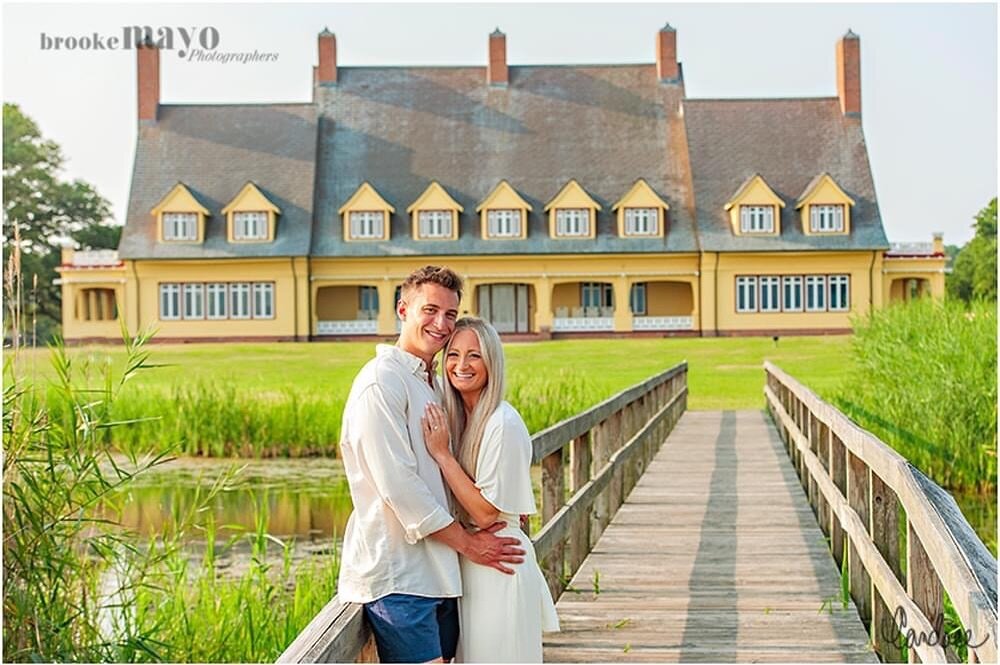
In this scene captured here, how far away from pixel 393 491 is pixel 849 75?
4462cm

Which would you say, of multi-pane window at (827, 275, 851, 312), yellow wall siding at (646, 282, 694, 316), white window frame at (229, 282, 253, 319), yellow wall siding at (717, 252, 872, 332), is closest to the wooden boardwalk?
yellow wall siding at (717, 252, 872, 332)

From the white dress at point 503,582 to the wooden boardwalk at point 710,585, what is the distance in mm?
2090

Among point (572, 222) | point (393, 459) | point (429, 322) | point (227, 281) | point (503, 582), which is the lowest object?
point (503, 582)

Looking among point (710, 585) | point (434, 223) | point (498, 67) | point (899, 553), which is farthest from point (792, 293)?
point (899, 553)

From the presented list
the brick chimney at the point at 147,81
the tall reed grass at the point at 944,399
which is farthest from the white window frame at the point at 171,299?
the tall reed grass at the point at 944,399

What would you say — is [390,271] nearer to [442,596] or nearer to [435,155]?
[435,155]

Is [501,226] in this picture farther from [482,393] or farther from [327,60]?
[482,393]

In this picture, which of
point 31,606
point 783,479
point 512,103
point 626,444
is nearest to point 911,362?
point 783,479

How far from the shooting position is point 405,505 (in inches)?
148

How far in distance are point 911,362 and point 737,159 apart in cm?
2968

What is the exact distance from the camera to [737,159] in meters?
44.8

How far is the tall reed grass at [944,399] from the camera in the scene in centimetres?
1426

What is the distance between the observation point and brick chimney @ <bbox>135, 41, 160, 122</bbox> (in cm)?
4491

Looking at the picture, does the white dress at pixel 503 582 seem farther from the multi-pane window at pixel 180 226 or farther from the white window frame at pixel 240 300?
the multi-pane window at pixel 180 226
